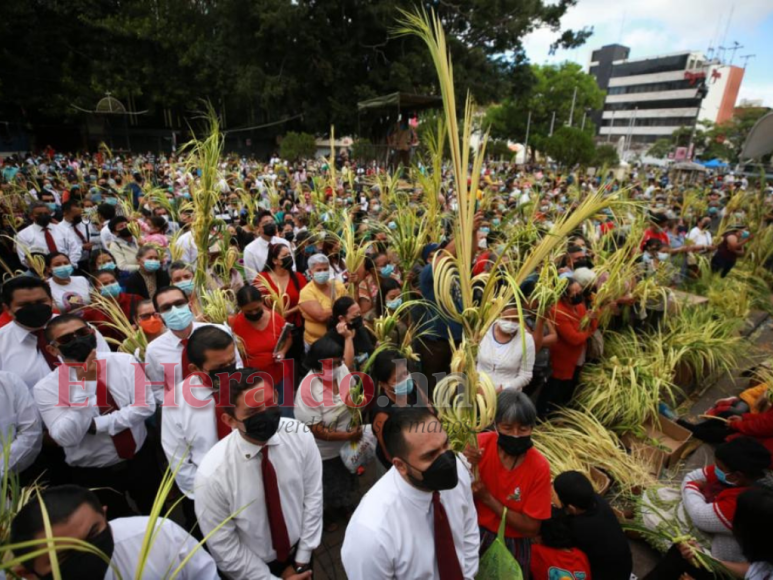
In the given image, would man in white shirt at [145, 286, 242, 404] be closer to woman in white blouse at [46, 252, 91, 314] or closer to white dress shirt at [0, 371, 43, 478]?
white dress shirt at [0, 371, 43, 478]

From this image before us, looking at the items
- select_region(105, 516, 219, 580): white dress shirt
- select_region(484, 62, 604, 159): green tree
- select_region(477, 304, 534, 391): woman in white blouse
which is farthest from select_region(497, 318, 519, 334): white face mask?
select_region(484, 62, 604, 159): green tree

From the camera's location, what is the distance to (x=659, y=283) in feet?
17.3

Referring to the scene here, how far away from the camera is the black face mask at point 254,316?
3.16 metres

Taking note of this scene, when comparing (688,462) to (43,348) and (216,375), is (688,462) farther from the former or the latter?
(43,348)

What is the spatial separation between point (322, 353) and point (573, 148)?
97.9ft

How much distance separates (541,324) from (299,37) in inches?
845

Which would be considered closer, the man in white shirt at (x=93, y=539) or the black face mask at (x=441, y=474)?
the man in white shirt at (x=93, y=539)

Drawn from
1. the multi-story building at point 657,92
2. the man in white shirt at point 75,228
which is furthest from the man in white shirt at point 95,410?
the multi-story building at point 657,92

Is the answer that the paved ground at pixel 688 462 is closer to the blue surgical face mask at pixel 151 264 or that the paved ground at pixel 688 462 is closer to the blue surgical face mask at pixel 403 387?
the blue surgical face mask at pixel 403 387

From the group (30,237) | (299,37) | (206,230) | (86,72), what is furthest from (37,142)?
(206,230)

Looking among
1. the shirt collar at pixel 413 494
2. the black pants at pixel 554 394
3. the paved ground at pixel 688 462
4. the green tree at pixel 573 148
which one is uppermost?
the green tree at pixel 573 148

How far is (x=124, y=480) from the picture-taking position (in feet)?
8.29

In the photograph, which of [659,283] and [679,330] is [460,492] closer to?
[679,330]

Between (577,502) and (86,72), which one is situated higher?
(86,72)
